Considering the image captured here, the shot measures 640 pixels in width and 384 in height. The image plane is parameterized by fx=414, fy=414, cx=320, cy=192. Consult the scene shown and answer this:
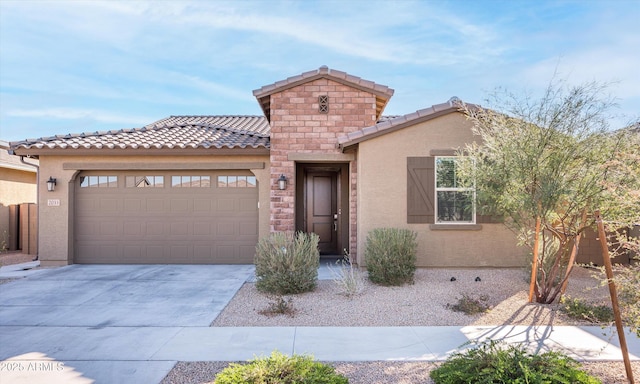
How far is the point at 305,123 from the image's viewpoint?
425 inches

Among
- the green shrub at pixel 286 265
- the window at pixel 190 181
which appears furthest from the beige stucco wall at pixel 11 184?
the green shrub at pixel 286 265

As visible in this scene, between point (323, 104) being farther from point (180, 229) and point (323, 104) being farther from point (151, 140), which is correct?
point (180, 229)

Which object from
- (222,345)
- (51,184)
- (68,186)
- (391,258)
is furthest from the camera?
(68,186)

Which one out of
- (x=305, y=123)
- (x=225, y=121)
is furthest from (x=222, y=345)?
(x=225, y=121)

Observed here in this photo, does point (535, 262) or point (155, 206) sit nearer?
point (535, 262)

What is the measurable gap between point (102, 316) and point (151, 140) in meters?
5.91

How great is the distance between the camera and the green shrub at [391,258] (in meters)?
8.12

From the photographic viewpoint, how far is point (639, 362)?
14.7 feet

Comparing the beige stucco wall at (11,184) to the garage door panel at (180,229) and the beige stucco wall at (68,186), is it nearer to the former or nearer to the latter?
the beige stucco wall at (68,186)

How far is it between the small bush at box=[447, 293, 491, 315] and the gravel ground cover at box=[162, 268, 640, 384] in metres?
0.08

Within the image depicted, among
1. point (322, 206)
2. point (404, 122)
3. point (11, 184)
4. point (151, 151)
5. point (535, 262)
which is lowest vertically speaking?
point (535, 262)

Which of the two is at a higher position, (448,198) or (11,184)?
(11,184)

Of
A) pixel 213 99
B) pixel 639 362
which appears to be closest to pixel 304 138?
pixel 639 362

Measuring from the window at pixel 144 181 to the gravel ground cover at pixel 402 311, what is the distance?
15.6ft
